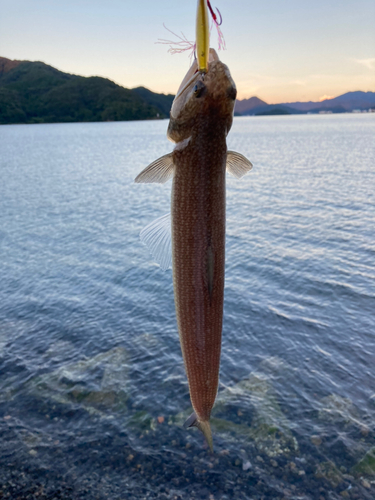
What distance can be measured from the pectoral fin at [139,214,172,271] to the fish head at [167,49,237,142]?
0.54 meters

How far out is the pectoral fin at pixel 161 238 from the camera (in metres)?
2.59

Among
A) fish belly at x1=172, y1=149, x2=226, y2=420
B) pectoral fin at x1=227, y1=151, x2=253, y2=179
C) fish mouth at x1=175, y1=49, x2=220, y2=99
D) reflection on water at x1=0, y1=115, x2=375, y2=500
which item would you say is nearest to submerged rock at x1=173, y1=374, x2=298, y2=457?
reflection on water at x1=0, y1=115, x2=375, y2=500

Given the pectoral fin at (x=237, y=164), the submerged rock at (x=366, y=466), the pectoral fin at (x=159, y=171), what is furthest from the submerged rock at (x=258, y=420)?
the pectoral fin at (x=159, y=171)

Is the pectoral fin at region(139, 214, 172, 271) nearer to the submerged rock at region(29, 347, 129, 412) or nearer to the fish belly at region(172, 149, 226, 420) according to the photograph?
the fish belly at region(172, 149, 226, 420)

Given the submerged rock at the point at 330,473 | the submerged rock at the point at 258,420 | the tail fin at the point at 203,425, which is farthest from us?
the submerged rock at the point at 258,420

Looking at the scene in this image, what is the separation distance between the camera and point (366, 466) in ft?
27.9

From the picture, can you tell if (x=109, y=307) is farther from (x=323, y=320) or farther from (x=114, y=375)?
(x=323, y=320)

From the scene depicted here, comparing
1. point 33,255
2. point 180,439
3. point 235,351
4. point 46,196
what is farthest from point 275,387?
point 46,196

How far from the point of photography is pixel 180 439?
942cm

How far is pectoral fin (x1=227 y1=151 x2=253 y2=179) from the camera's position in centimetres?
256

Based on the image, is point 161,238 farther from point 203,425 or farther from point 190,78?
point 203,425

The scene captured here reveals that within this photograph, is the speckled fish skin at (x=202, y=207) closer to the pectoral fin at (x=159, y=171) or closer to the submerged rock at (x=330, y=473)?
the pectoral fin at (x=159, y=171)

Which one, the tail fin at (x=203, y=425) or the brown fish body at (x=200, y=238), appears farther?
the tail fin at (x=203, y=425)

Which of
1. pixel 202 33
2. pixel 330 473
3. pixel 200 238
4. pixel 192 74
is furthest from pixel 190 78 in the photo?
pixel 330 473
